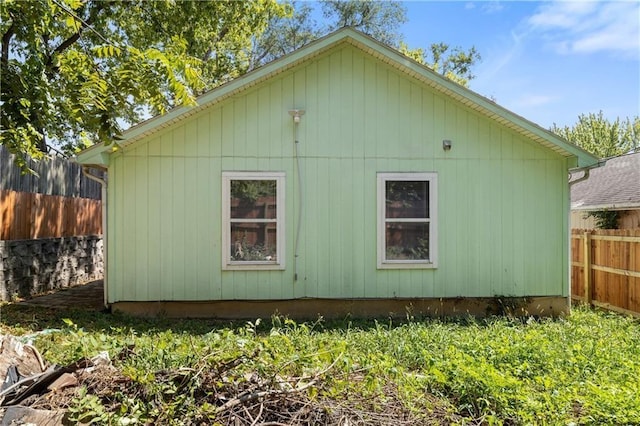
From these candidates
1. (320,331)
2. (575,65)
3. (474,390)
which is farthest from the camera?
(575,65)

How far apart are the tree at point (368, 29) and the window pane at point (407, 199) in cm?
1989

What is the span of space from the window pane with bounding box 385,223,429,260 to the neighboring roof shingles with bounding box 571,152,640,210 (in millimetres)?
5366

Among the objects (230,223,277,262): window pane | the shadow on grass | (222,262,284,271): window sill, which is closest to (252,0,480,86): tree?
(230,223,277,262): window pane

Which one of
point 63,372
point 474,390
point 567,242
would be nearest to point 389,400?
point 474,390

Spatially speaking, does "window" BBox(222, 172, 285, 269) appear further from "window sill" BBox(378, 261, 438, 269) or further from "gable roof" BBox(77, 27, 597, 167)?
"window sill" BBox(378, 261, 438, 269)

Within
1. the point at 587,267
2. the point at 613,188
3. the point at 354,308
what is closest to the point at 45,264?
the point at 354,308

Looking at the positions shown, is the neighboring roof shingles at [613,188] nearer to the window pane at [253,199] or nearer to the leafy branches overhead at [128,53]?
the window pane at [253,199]

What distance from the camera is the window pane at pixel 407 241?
24.6 feet

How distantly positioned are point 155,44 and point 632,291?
1479cm

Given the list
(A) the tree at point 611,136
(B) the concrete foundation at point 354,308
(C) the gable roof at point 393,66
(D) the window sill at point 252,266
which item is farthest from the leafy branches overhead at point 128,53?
(A) the tree at point 611,136

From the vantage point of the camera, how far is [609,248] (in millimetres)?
8555

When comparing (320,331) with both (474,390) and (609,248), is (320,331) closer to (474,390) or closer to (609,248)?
(474,390)

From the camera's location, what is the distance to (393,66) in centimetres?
751

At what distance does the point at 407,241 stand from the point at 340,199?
139 cm
